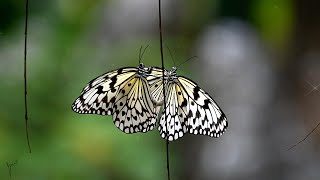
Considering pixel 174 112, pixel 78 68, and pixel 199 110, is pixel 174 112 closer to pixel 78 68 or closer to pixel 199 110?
pixel 199 110

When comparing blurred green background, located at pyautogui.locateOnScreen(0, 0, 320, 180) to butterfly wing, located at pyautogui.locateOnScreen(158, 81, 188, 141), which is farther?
blurred green background, located at pyautogui.locateOnScreen(0, 0, 320, 180)

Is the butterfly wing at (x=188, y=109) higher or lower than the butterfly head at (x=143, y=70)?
lower

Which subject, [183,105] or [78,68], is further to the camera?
[78,68]

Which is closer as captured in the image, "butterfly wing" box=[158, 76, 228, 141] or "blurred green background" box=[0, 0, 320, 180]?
"butterfly wing" box=[158, 76, 228, 141]

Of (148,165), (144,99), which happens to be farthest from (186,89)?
(148,165)

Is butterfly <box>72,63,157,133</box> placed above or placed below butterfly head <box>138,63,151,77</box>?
below

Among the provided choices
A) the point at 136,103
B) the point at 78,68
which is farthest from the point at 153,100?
the point at 78,68

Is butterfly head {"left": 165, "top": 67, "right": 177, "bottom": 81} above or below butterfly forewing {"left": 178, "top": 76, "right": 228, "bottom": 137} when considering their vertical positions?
above

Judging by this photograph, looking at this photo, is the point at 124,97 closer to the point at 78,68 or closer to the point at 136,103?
the point at 136,103
